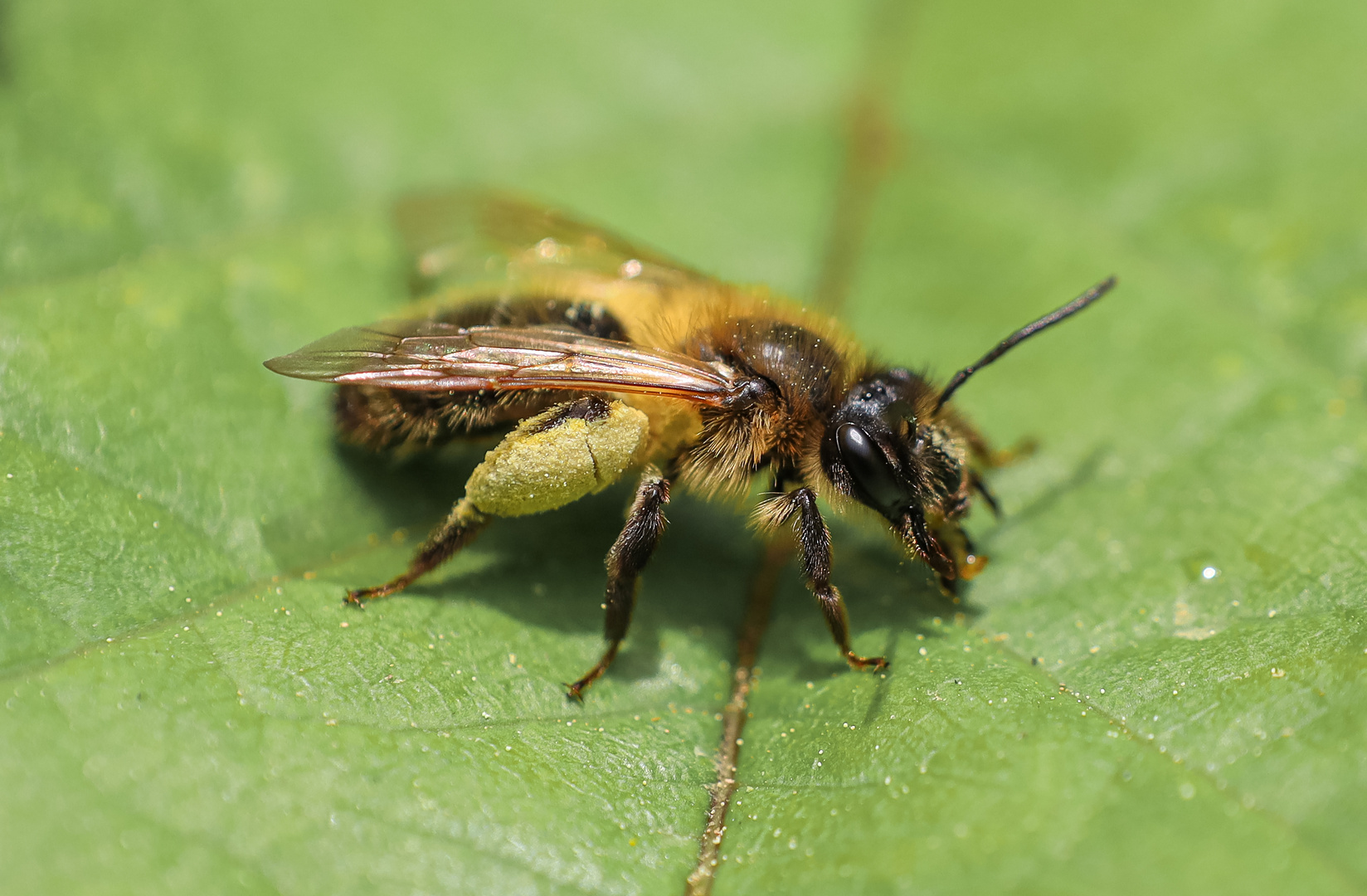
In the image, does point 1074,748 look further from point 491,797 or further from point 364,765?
point 364,765

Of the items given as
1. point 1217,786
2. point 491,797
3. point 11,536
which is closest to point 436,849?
point 491,797

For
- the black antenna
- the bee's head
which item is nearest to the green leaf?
the bee's head

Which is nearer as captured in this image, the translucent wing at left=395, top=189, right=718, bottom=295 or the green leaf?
the green leaf

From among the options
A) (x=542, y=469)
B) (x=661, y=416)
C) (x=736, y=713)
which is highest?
(x=661, y=416)

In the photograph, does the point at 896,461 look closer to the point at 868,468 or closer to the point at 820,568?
the point at 868,468

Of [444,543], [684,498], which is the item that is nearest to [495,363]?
[444,543]

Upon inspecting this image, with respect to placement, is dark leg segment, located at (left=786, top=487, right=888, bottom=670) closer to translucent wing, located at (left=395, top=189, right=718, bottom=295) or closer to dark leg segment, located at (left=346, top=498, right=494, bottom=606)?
dark leg segment, located at (left=346, top=498, right=494, bottom=606)
